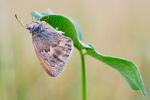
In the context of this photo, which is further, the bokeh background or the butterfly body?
the bokeh background

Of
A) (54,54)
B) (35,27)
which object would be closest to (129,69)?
(54,54)

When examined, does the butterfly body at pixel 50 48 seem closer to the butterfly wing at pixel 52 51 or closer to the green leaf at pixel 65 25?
the butterfly wing at pixel 52 51

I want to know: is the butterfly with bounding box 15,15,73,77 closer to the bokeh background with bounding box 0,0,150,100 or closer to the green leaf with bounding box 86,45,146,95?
the green leaf with bounding box 86,45,146,95

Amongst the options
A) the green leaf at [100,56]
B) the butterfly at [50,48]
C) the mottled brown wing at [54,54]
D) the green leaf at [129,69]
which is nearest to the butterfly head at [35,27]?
the butterfly at [50,48]

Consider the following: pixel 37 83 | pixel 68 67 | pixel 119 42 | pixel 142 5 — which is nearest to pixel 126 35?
pixel 119 42

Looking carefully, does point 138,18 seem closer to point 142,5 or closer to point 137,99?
point 142,5

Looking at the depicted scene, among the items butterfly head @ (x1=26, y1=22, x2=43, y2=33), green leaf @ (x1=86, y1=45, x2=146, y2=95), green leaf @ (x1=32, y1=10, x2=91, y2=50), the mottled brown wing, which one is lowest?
green leaf @ (x1=86, y1=45, x2=146, y2=95)

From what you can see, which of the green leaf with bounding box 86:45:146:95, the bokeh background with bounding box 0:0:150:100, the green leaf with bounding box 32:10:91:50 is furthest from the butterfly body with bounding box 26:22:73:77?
the bokeh background with bounding box 0:0:150:100
